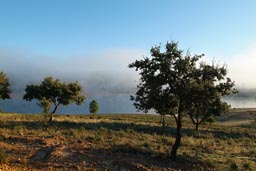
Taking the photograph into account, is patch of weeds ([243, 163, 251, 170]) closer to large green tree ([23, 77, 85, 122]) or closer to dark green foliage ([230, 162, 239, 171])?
dark green foliage ([230, 162, 239, 171])

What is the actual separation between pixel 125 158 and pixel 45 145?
6353 millimetres

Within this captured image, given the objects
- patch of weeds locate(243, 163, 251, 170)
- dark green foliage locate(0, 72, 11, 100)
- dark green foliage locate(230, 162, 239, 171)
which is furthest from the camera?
dark green foliage locate(0, 72, 11, 100)

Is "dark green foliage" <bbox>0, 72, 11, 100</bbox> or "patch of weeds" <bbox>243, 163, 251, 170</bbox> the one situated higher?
"dark green foliage" <bbox>0, 72, 11, 100</bbox>

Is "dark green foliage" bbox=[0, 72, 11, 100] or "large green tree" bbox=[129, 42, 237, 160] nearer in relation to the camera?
"large green tree" bbox=[129, 42, 237, 160]

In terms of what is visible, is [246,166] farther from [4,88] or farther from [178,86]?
[4,88]

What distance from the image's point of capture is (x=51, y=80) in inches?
2847

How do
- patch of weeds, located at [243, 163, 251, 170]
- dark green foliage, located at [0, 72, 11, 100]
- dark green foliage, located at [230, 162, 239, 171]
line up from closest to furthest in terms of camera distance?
dark green foliage, located at [230, 162, 239, 171]
patch of weeds, located at [243, 163, 251, 170]
dark green foliage, located at [0, 72, 11, 100]

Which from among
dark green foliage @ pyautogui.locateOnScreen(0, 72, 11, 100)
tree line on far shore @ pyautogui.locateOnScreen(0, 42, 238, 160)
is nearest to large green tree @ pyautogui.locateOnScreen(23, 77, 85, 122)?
dark green foliage @ pyautogui.locateOnScreen(0, 72, 11, 100)

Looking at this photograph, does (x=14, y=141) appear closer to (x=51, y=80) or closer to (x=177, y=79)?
(x=177, y=79)

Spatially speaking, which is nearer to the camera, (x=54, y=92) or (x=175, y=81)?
(x=175, y=81)

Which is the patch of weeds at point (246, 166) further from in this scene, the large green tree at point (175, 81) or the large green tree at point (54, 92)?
the large green tree at point (54, 92)

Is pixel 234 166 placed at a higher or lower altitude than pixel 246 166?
higher

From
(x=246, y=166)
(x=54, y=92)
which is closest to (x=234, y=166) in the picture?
(x=246, y=166)

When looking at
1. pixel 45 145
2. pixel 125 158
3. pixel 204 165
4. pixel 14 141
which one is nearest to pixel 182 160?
pixel 204 165
